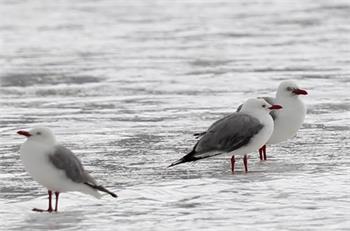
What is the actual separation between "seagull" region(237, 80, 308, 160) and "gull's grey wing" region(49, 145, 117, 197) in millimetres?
2715

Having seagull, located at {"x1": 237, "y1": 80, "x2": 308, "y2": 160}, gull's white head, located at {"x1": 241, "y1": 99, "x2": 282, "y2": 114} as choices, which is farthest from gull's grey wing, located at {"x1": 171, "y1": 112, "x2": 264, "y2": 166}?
seagull, located at {"x1": 237, "y1": 80, "x2": 308, "y2": 160}

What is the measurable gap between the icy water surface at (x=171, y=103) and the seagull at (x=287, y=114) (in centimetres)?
24

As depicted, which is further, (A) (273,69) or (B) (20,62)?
(B) (20,62)

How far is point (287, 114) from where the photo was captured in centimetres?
1108

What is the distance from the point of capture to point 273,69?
18.7m

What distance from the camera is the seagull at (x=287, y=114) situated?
36.1 ft

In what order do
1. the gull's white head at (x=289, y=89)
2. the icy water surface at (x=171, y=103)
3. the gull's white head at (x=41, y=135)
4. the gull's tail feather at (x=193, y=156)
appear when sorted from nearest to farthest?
1. the icy water surface at (x=171, y=103)
2. the gull's white head at (x=41, y=135)
3. the gull's tail feather at (x=193, y=156)
4. the gull's white head at (x=289, y=89)

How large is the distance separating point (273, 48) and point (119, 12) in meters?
9.03

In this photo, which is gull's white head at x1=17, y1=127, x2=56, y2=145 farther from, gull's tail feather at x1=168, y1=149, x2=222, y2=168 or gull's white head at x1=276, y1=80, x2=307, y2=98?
gull's white head at x1=276, y1=80, x2=307, y2=98

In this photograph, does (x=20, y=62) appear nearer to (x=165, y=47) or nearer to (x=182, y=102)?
(x=165, y=47)

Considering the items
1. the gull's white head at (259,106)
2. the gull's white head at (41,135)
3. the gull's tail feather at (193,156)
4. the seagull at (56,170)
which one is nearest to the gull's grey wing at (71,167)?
the seagull at (56,170)

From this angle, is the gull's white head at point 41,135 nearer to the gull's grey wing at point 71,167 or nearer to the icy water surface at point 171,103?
the gull's grey wing at point 71,167

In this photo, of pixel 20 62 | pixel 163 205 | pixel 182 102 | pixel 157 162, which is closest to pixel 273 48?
pixel 20 62

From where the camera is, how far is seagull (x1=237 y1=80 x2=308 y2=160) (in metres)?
11.0
